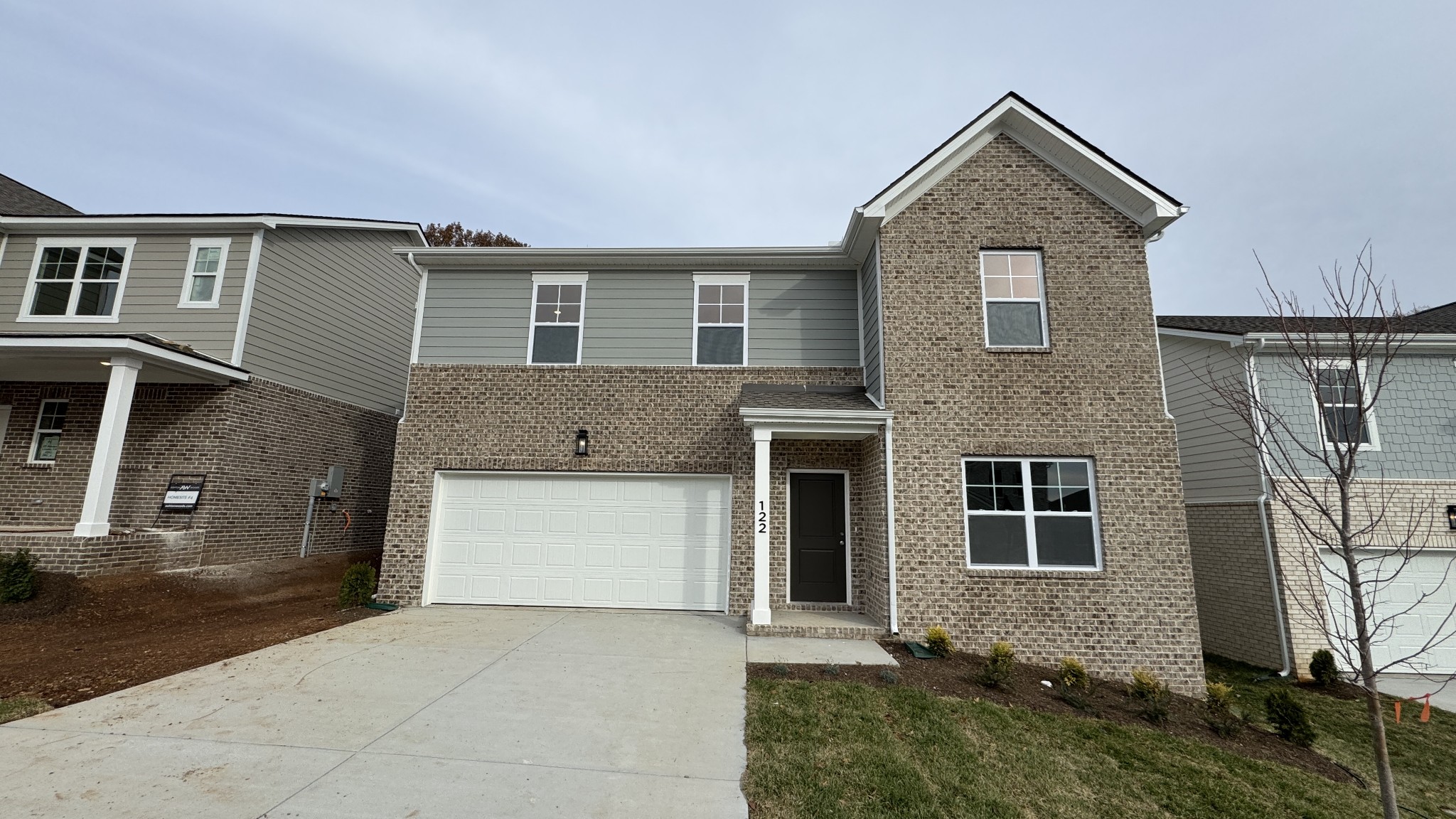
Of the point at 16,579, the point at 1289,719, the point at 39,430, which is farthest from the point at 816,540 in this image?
the point at 39,430

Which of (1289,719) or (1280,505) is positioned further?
(1280,505)

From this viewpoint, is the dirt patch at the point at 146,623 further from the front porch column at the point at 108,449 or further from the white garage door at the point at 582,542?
the white garage door at the point at 582,542

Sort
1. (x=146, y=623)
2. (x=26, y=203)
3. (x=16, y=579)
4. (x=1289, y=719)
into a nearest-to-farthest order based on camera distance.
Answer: (x=1289, y=719) < (x=146, y=623) < (x=16, y=579) < (x=26, y=203)

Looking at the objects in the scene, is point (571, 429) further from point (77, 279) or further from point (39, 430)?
point (77, 279)

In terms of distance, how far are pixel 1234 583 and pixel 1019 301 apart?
6.61 meters

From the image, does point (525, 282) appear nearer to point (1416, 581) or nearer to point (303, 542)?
point (303, 542)

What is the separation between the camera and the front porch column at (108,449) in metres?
8.84

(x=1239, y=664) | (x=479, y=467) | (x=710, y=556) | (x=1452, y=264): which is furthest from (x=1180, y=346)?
(x=479, y=467)

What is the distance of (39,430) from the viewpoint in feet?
36.2

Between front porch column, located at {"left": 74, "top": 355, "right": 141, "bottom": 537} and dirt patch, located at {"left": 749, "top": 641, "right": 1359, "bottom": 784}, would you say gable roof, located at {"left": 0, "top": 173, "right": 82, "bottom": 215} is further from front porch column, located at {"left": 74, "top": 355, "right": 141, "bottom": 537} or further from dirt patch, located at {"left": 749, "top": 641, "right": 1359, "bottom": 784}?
dirt patch, located at {"left": 749, "top": 641, "right": 1359, "bottom": 784}

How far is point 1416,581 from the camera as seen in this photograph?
31.3 feet

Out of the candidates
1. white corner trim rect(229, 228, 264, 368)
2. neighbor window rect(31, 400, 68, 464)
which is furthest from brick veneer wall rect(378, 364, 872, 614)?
neighbor window rect(31, 400, 68, 464)

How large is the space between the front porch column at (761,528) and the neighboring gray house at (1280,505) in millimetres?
6956

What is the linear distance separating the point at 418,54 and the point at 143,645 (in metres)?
9.68
